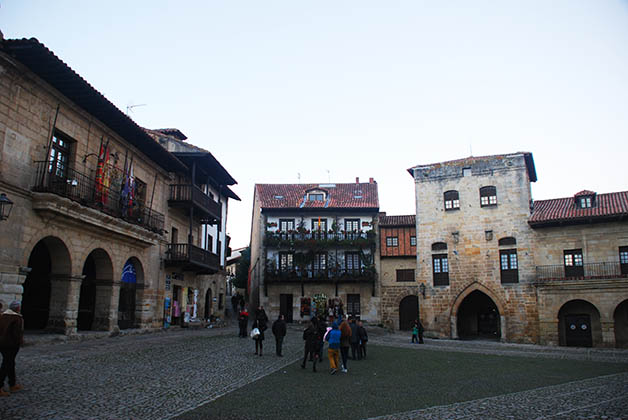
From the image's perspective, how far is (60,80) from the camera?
15.9m

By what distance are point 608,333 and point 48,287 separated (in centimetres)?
2664

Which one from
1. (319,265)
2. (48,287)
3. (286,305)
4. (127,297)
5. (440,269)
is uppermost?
(319,265)

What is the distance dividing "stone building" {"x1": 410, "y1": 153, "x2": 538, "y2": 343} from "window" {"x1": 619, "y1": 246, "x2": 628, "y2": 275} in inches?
177

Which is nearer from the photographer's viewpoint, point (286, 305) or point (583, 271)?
point (583, 271)

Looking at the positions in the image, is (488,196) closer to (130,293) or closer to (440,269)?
(440,269)

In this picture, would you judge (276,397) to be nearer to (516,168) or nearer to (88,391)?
(88,391)

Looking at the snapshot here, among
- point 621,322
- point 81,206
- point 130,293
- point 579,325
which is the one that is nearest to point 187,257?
point 130,293

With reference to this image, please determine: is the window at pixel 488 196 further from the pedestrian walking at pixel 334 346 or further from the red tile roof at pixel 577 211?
the pedestrian walking at pixel 334 346

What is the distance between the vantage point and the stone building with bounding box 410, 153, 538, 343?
98.1ft

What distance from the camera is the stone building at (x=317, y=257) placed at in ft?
121

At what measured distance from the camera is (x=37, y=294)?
19016 millimetres

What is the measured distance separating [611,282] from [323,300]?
18.7 m

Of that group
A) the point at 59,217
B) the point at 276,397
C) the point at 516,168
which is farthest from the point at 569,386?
the point at 516,168

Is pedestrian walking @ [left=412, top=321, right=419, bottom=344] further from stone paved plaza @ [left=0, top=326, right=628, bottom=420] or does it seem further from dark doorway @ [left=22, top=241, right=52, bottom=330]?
dark doorway @ [left=22, top=241, right=52, bottom=330]
